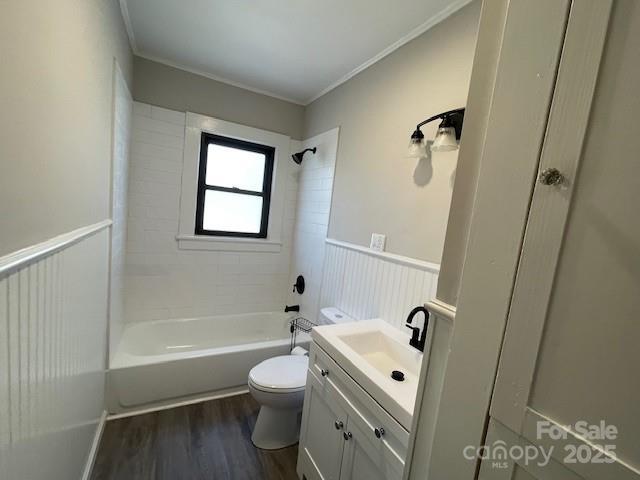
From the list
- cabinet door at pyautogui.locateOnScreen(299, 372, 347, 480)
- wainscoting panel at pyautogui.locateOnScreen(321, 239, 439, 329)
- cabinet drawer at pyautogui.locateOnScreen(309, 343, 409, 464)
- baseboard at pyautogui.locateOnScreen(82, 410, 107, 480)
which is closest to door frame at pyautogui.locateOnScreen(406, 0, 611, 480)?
cabinet drawer at pyautogui.locateOnScreen(309, 343, 409, 464)

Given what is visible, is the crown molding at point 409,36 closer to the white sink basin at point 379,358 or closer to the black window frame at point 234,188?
the black window frame at point 234,188

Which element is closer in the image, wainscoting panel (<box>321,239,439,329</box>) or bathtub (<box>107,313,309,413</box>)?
wainscoting panel (<box>321,239,439,329</box>)

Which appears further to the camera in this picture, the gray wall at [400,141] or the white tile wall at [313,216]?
the white tile wall at [313,216]

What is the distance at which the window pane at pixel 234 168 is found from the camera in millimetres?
2754

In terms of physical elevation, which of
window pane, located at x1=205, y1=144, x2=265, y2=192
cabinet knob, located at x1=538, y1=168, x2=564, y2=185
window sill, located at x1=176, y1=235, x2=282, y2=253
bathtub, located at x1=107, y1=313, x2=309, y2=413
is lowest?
bathtub, located at x1=107, y1=313, x2=309, y2=413

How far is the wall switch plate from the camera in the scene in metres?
1.87

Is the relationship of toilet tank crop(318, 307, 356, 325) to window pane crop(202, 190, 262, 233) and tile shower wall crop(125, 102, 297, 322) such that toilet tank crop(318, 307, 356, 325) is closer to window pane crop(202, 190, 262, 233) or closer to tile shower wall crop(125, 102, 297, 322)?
tile shower wall crop(125, 102, 297, 322)

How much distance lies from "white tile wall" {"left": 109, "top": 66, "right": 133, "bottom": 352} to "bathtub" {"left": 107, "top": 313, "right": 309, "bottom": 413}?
7.1 inches

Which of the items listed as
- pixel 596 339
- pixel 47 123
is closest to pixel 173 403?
pixel 47 123

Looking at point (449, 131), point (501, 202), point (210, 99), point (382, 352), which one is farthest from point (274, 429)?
point (210, 99)

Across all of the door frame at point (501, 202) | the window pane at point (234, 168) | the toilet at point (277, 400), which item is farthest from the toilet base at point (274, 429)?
the window pane at point (234, 168)

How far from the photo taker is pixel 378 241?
6.23ft

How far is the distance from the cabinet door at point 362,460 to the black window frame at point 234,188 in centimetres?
218

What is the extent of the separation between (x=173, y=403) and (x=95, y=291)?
1104mm
